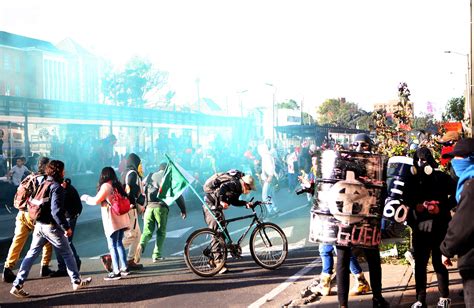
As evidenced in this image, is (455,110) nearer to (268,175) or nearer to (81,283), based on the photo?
(268,175)

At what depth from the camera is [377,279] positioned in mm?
5199

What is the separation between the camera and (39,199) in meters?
6.68

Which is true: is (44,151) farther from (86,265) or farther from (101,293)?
(101,293)

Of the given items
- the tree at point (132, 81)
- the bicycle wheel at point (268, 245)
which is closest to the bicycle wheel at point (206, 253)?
the bicycle wheel at point (268, 245)

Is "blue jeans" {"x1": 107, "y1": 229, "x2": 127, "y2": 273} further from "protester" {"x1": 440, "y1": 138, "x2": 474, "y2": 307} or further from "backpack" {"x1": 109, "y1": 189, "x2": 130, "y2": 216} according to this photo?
"protester" {"x1": 440, "y1": 138, "x2": 474, "y2": 307}

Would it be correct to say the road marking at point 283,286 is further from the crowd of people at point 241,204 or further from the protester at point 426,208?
the protester at point 426,208

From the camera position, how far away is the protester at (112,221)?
24.3 feet

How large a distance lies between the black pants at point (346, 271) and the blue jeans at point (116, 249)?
339 centimetres

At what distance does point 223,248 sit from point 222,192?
28.3 inches

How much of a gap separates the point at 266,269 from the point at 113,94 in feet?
101

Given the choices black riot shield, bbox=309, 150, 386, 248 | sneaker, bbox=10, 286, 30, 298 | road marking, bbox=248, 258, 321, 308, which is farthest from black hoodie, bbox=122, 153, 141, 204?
black riot shield, bbox=309, 150, 386, 248

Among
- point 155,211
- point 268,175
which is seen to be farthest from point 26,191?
point 268,175

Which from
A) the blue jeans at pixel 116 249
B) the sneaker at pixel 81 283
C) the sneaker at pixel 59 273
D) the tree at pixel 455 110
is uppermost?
the tree at pixel 455 110

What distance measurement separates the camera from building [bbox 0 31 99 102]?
22.4 meters
